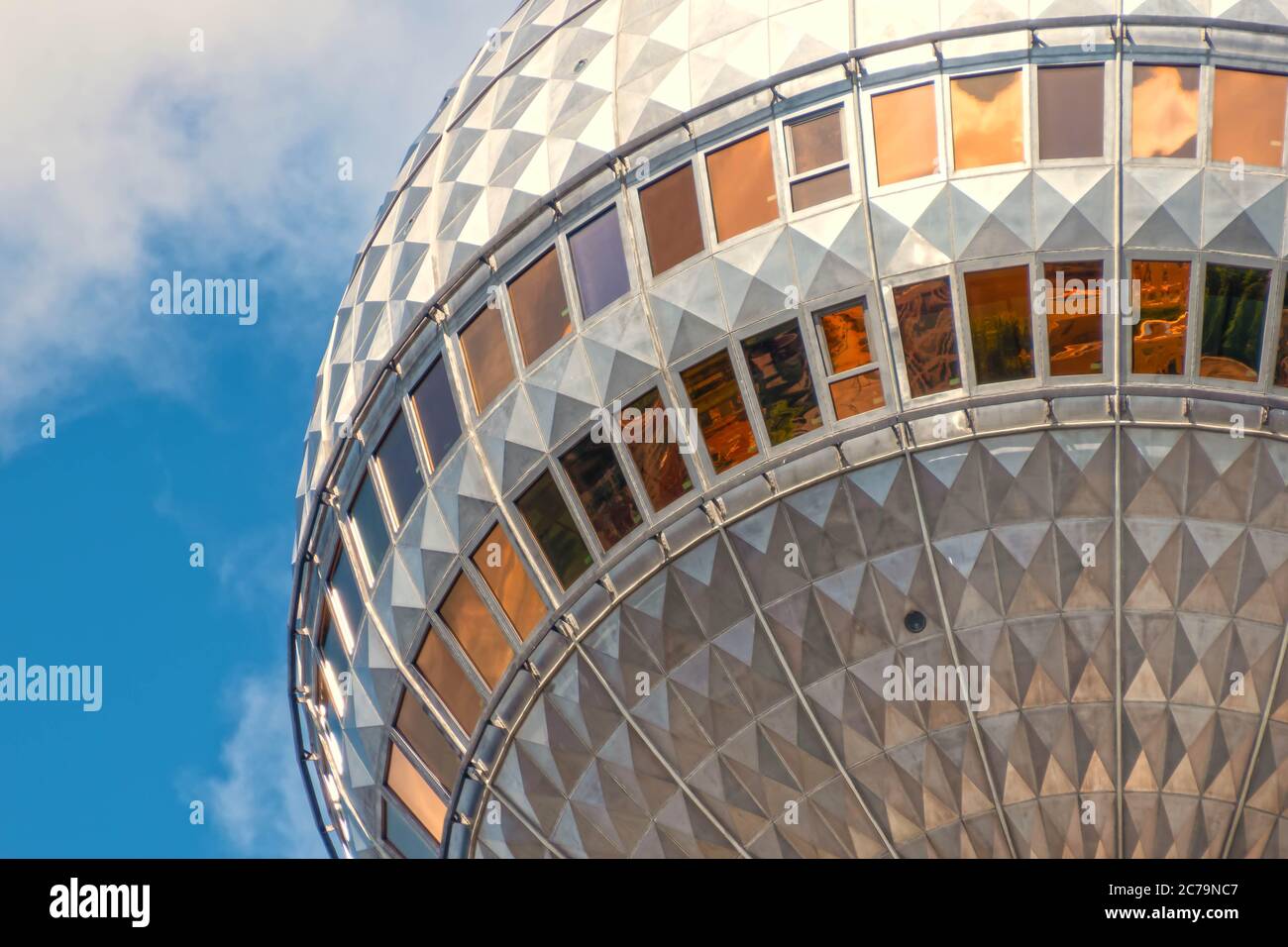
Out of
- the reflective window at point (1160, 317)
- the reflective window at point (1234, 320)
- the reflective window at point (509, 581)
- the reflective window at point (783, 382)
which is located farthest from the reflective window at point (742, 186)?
the reflective window at point (1234, 320)

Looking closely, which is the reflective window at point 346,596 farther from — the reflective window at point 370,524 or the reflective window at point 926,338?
the reflective window at point 926,338

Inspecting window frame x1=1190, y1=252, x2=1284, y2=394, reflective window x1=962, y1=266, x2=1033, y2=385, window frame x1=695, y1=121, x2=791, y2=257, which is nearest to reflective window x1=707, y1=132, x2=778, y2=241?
window frame x1=695, y1=121, x2=791, y2=257

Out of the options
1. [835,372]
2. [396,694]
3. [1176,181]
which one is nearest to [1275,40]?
[1176,181]

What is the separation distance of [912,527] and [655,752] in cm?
509

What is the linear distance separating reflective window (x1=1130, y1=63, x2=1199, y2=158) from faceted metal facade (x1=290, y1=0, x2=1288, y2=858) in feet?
0.63

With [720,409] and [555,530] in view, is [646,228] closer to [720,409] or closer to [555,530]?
[720,409]

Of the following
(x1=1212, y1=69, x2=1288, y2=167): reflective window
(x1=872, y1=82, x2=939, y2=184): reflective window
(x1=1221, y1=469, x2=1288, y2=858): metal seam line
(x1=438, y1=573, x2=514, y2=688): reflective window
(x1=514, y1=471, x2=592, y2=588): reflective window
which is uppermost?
(x1=872, y1=82, x2=939, y2=184): reflective window

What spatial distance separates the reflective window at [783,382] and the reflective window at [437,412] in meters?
5.14

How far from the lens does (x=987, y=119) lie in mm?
23422

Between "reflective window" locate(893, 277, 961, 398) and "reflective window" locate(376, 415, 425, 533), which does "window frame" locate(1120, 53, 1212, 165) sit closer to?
"reflective window" locate(893, 277, 961, 398)

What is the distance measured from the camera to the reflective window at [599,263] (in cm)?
2469

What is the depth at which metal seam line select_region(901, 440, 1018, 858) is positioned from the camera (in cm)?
2311

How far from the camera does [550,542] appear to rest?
81.4 ft
